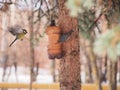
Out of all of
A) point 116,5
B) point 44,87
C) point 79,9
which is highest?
point 116,5

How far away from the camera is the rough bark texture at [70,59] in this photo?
18.4ft

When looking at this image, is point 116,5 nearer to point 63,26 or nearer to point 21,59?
point 63,26

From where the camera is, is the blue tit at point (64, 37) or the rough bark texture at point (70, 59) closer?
the blue tit at point (64, 37)

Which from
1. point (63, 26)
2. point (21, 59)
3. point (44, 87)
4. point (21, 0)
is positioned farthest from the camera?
point (21, 59)

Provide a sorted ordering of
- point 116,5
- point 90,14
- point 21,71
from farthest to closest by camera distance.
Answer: point 21,71 < point 90,14 < point 116,5

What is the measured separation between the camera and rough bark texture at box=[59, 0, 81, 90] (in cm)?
559

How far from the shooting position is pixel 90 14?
8570 millimetres

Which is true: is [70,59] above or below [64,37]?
below

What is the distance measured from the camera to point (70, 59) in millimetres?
5645

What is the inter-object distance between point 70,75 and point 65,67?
0.13m

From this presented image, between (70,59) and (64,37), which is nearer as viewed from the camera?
Result: (64,37)

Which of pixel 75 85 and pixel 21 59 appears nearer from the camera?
pixel 75 85

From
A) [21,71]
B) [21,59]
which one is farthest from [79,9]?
[21,71]

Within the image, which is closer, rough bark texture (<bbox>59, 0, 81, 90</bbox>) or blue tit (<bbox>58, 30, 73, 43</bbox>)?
blue tit (<bbox>58, 30, 73, 43</bbox>)
